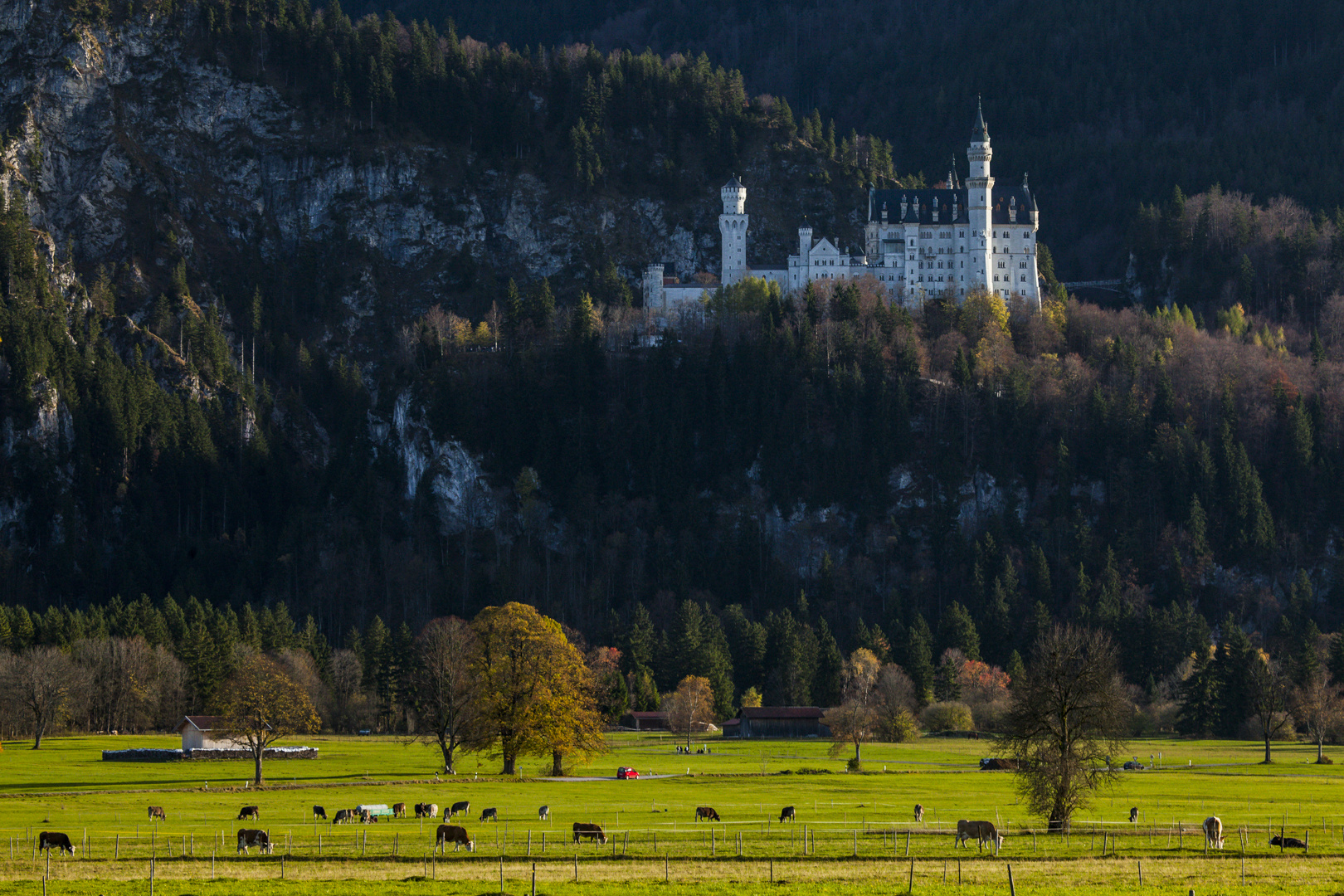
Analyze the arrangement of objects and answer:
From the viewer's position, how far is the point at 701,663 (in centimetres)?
17288

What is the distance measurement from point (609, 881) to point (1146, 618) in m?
125

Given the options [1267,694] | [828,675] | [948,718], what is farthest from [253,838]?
[828,675]

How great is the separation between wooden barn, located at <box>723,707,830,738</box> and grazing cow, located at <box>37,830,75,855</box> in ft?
313

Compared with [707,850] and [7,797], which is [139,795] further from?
[707,850]

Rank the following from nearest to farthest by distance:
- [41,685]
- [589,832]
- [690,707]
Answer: [589,832] < [41,685] < [690,707]

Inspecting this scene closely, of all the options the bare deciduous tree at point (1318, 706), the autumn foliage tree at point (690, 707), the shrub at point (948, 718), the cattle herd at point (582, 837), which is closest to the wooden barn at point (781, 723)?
the autumn foliage tree at point (690, 707)

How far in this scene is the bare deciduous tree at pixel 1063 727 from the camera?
247 feet

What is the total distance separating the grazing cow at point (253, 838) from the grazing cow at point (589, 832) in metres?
11.1

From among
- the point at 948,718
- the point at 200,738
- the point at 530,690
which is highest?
the point at 530,690

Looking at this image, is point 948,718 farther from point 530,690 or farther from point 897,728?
point 530,690

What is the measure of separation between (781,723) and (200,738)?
51.6 metres

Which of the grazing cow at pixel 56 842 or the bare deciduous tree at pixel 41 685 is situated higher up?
the bare deciduous tree at pixel 41 685

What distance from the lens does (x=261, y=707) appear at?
348 ft

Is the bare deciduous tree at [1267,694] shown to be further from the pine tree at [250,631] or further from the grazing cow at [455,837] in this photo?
the grazing cow at [455,837]
